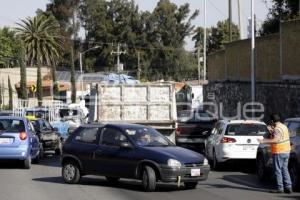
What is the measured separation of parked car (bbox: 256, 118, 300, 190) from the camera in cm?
1517

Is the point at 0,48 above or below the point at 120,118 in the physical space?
above

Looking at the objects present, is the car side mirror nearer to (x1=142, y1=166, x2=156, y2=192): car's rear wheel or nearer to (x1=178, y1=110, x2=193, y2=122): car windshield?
(x1=142, y1=166, x2=156, y2=192): car's rear wheel

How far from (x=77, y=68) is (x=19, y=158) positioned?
93755mm

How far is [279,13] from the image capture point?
153 ft

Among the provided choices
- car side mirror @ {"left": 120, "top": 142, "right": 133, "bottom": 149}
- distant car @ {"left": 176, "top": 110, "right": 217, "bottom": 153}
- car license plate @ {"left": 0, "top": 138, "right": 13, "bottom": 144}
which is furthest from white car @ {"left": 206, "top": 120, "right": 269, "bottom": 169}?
car license plate @ {"left": 0, "top": 138, "right": 13, "bottom": 144}

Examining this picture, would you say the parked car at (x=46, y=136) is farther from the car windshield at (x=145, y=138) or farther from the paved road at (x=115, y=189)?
the car windshield at (x=145, y=138)

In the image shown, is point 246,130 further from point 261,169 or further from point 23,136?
point 23,136

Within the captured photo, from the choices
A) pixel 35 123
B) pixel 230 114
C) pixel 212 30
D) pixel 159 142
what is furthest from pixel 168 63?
pixel 159 142

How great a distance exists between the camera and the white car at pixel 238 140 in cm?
2017

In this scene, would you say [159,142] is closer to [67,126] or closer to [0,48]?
[67,126]

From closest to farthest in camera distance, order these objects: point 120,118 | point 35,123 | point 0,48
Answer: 1. point 120,118
2. point 35,123
3. point 0,48

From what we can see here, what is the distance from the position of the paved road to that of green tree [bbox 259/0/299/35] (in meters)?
26.7

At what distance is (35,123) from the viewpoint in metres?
26.3

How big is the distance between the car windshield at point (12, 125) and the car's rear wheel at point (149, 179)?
695 centimetres
